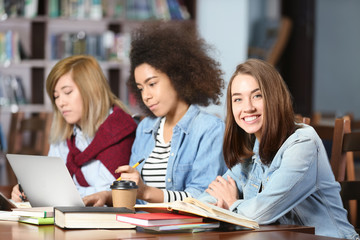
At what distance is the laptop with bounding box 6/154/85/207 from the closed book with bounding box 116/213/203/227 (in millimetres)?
209

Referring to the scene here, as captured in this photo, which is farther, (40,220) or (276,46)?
(276,46)

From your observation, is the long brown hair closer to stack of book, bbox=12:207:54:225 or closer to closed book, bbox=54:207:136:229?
closed book, bbox=54:207:136:229

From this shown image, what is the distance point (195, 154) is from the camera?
2.07m

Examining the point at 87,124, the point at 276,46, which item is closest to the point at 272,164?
the point at 87,124

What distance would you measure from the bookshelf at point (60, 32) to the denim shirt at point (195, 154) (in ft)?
9.57

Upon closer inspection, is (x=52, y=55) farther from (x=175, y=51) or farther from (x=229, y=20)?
(x=175, y=51)

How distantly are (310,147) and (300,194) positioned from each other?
0.40 feet

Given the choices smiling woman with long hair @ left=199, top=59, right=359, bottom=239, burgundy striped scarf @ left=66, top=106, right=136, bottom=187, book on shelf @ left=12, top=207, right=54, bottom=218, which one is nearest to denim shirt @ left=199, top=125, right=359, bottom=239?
smiling woman with long hair @ left=199, top=59, right=359, bottom=239

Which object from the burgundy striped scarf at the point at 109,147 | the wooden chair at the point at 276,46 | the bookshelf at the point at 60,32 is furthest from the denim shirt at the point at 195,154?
the wooden chair at the point at 276,46

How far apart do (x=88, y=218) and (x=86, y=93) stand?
3.56 feet

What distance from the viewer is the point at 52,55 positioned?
5.00m

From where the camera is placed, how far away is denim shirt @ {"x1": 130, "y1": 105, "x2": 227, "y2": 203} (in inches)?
79.1

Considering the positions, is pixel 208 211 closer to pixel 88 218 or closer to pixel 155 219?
pixel 155 219

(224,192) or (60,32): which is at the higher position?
(60,32)
